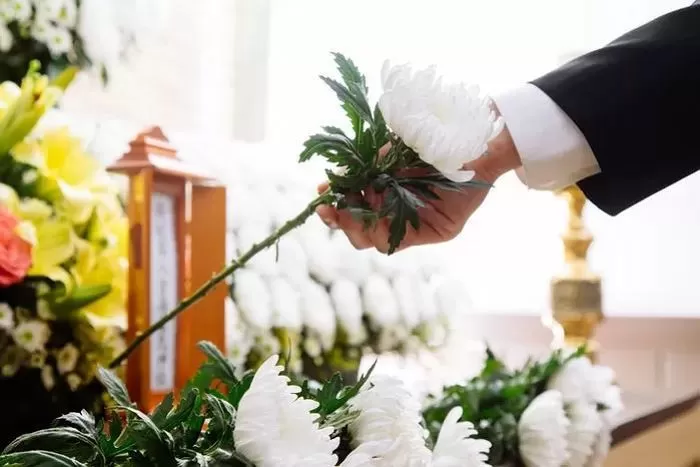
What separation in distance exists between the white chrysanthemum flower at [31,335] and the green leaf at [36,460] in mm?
355

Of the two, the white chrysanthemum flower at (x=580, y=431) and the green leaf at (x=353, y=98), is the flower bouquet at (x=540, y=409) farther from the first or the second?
the green leaf at (x=353, y=98)

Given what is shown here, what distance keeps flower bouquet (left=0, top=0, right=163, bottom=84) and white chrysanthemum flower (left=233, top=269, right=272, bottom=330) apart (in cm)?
28

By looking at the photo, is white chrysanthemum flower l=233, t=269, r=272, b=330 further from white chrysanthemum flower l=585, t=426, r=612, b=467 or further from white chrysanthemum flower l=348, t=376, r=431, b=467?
white chrysanthemum flower l=348, t=376, r=431, b=467

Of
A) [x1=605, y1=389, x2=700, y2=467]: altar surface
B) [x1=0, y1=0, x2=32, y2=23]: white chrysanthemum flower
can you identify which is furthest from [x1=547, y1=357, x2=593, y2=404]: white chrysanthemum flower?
[x1=0, y1=0, x2=32, y2=23]: white chrysanthemum flower

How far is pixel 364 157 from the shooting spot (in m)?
0.54

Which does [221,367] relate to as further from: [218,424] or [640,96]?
[640,96]

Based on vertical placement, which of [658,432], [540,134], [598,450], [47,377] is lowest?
[658,432]

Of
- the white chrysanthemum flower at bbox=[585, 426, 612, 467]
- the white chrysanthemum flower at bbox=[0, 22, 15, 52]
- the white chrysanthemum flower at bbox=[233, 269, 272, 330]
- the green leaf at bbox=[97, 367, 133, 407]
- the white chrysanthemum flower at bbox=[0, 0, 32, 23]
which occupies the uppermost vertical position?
the white chrysanthemum flower at bbox=[0, 0, 32, 23]

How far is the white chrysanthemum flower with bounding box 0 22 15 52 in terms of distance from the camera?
867 millimetres

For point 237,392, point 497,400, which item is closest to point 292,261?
point 497,400

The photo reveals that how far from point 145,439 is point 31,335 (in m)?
0.36

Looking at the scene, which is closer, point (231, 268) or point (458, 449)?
point (458, 449)

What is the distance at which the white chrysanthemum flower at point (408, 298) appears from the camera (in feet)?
3.59

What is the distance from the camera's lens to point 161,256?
752mm
